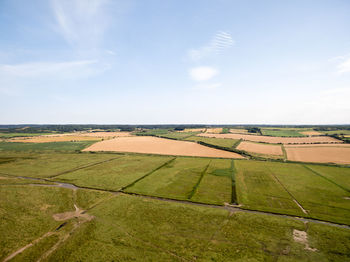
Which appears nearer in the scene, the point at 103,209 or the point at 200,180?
the point at 103,209

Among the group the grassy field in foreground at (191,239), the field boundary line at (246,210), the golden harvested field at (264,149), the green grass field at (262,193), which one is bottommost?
the grassy field in foreground at (191,239)

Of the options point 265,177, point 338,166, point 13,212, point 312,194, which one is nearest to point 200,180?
point 265,177

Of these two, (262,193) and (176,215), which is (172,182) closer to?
(176,215)

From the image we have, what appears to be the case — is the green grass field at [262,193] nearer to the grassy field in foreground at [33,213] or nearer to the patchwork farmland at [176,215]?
the patchwork farmland at [176,215]

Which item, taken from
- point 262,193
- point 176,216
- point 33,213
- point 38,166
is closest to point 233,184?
point 262,193

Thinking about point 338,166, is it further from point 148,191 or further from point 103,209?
point 103,209

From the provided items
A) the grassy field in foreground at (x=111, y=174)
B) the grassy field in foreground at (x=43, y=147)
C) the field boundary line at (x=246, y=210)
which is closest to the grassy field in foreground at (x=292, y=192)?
the field boundary line at (x=246, y=210)
